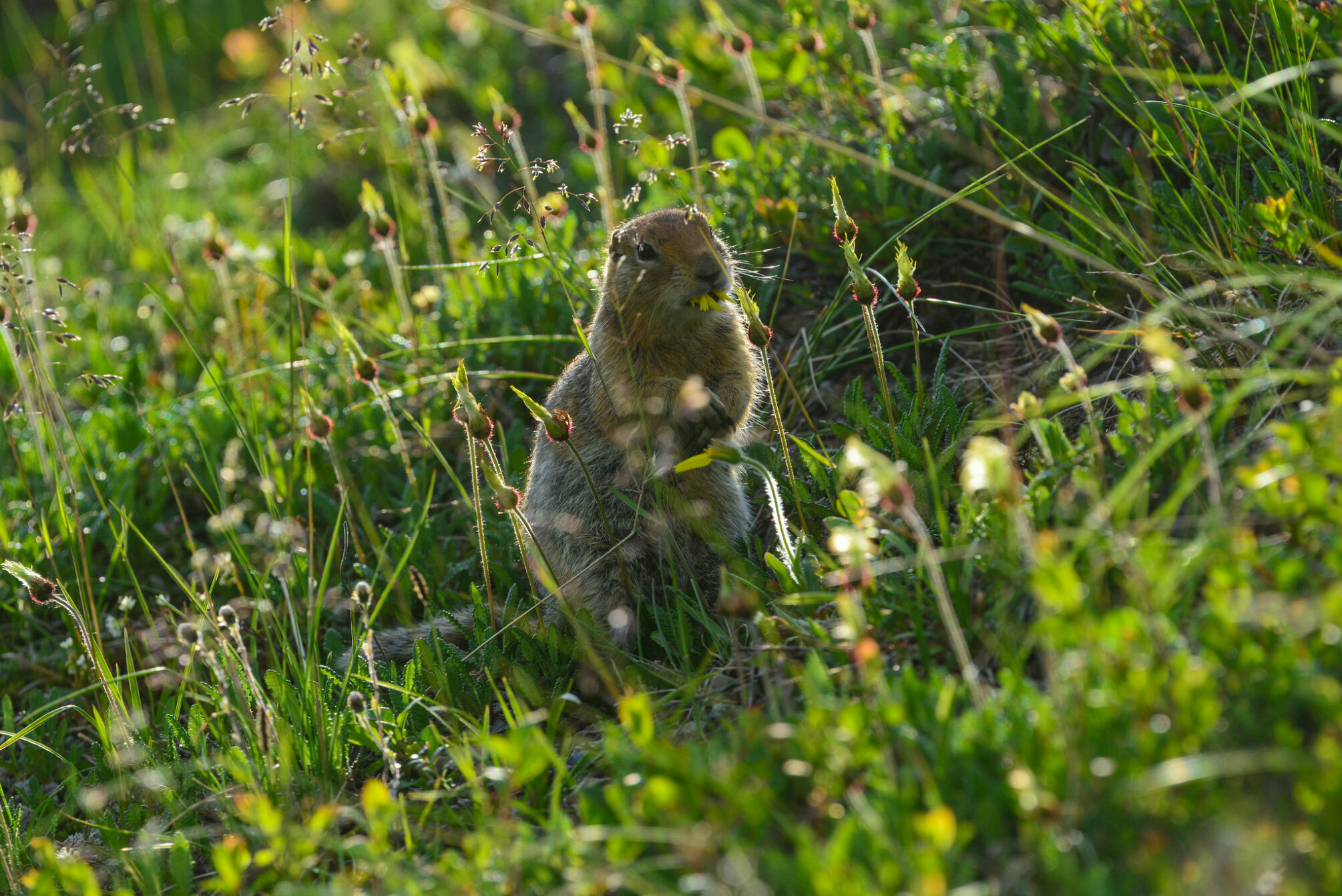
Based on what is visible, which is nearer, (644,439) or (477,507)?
(477,507)

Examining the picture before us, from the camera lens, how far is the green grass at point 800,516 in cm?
215

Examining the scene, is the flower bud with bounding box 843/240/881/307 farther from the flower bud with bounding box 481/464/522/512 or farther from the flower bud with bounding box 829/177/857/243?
the flower bud with bounding box 481/464/522/512

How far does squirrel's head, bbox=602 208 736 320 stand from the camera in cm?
388

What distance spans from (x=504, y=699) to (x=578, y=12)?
8.77 feet

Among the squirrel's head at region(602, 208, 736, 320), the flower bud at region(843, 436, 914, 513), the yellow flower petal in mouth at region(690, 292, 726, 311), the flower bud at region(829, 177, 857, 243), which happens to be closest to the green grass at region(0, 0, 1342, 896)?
the flower bud at region(843, 436, 914, 513)

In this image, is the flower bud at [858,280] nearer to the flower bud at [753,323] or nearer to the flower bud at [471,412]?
the flower bud at [753,323]

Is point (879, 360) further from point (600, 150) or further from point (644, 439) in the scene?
point (600, 150)

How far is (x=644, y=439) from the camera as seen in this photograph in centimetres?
390

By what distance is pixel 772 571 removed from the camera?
366 centimetres

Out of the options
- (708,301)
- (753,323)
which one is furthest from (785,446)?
(708,301)

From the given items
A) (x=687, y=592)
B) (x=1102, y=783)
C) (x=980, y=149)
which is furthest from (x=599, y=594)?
(x=980, y=149)

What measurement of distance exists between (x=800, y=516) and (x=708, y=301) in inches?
31.2

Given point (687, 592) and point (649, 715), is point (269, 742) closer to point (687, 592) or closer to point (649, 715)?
point (649, 715)

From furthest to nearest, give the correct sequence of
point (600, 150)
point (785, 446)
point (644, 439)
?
point (600, 150), point (644, 439), point (785, 446)
